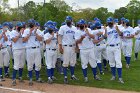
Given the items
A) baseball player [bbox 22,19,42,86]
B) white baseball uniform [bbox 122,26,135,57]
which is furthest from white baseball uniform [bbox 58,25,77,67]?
white baseball uniform [bbox 122,26,135,57]

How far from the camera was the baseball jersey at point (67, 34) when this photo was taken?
11.7 m

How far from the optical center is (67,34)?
38.5 ft

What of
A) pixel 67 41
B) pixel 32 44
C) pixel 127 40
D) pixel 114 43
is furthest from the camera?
pixel 127 40

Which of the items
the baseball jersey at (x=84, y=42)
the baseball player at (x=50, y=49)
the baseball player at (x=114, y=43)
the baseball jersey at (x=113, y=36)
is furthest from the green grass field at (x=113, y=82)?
the baseball jersey at (x=113, y=36)

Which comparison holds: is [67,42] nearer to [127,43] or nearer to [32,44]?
[32,44]

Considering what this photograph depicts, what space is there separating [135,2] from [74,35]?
8225 centimetres

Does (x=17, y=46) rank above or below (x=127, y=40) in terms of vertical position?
below

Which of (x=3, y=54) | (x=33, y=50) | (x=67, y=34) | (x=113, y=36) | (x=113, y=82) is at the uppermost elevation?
(x=67, y=34)

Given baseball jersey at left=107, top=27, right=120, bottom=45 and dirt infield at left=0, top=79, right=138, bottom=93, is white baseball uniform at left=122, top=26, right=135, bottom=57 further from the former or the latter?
dirt infield at left=0, top=79, right=138, bottom=93

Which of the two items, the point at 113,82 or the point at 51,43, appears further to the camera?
the point at 51,43

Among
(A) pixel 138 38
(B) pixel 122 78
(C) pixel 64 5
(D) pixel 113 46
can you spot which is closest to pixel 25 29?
(D) pixel 113 46

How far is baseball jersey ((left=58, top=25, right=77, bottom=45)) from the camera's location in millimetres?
11719

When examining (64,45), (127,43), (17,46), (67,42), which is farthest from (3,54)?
(127,43)

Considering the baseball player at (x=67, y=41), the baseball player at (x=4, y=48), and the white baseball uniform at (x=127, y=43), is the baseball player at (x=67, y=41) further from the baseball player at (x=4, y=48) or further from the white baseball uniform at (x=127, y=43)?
the white baseball uniform at (x=127, y=43)
